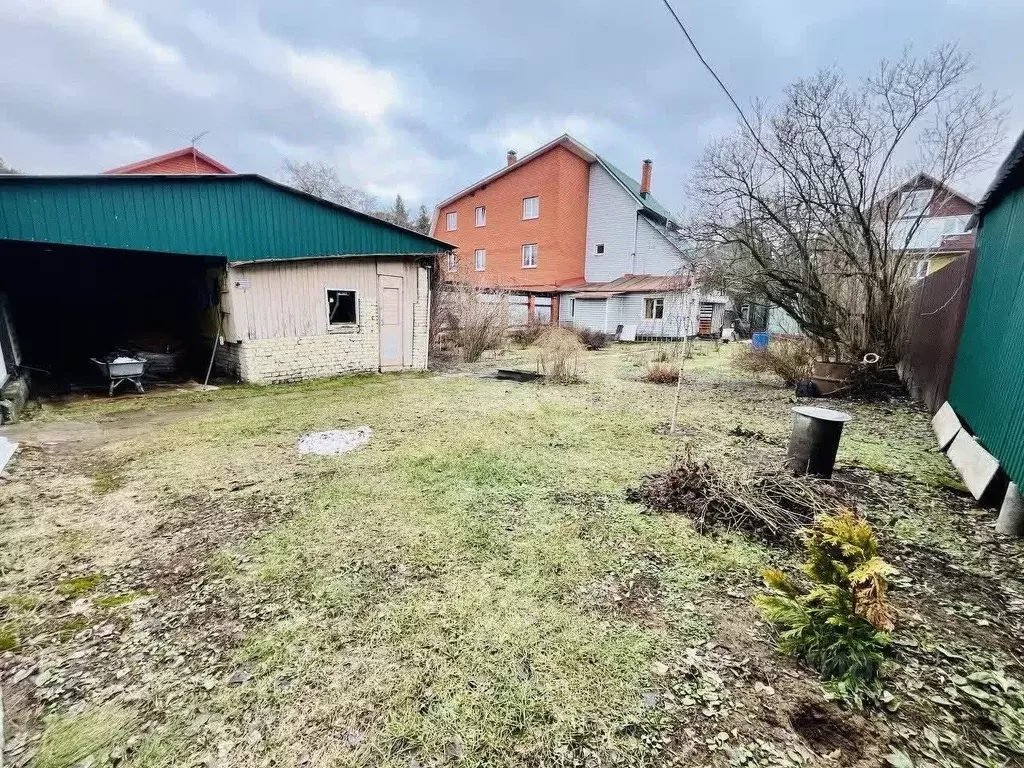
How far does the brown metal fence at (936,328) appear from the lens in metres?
5.73

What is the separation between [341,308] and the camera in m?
9.71

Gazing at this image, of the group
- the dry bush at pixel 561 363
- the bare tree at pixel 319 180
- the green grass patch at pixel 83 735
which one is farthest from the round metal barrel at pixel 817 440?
the bare tree at pixel 319 180

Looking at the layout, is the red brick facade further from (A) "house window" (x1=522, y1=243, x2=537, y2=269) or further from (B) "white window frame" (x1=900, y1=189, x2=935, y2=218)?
(B) "white window frame" (x1=900, y1=189, x2=935, y2=218)

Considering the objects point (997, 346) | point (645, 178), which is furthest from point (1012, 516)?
point (645, 178)

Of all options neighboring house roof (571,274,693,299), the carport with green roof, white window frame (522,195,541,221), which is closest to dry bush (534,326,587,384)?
the carport with green roof

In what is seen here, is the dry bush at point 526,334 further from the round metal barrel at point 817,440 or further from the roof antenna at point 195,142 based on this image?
the roof antenna at point 195,142

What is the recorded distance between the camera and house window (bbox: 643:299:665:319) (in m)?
19.6

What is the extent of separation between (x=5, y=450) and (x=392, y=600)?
16.1 feet

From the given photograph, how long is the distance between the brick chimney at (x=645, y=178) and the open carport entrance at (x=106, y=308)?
21.1 m

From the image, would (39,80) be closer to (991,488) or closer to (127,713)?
(127,713)

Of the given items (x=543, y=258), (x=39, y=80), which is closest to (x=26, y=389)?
(x=543, y=258)

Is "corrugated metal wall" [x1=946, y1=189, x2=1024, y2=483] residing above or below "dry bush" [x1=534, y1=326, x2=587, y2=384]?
above

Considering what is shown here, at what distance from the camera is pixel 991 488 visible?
357 cm

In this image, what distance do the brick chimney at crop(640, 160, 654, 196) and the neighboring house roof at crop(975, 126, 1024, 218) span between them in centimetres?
1927
